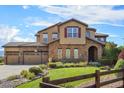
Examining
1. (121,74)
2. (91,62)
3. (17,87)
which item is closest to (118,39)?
(91,62)

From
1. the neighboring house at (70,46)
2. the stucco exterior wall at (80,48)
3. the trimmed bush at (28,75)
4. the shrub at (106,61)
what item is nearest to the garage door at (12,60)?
the neighboring house at (70,46)

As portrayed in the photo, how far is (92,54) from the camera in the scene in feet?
72.2

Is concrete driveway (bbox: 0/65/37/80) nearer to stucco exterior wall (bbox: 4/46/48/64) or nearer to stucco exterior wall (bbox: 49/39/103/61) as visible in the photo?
stucco exterior wall (bbox: 4/46/48/64)

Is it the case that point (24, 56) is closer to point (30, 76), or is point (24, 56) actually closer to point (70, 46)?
point (70, 46)

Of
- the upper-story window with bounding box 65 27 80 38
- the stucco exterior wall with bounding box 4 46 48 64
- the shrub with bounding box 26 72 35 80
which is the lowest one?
the shrub with bounding box 26 72 35 80

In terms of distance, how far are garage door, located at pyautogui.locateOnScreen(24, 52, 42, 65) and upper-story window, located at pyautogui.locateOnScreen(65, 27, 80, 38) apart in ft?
10.1

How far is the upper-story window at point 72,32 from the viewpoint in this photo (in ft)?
70.8

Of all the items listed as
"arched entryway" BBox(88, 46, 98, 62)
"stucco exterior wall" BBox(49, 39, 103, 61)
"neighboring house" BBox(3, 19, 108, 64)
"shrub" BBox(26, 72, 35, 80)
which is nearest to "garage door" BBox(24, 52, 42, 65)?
"neighboring house" BBox(3, 19, 108, 64)

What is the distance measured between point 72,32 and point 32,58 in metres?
4.01

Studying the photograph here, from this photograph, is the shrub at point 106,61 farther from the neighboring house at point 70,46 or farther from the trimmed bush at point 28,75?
the trimmed bush at point 28,75

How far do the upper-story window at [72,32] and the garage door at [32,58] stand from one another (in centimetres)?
309

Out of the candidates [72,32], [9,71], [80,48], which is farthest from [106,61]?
[9,71]

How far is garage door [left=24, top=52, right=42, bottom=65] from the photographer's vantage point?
18797 millimetres
